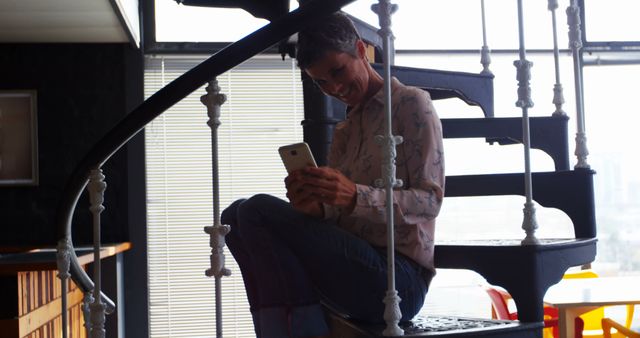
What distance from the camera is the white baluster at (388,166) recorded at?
1.80 meters

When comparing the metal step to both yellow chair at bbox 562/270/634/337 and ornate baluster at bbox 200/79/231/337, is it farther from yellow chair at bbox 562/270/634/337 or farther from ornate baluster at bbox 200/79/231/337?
yellow chair at bbox 562/270/634/337

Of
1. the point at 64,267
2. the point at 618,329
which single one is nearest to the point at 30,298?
the point at 64,267

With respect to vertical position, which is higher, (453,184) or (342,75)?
(342,75)

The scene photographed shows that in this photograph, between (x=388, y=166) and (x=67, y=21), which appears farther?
(x=67, y=21)

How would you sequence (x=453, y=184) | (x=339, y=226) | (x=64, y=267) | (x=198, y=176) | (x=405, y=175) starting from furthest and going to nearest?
(x=198, y=176) < (x=453, y=184) < (x=64, y=267) < (x=339, y=226) < (x=405, y=175)

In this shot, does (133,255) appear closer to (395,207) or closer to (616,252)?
(616,252)

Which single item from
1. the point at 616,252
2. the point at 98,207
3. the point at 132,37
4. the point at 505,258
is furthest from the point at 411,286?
the point at 616,252

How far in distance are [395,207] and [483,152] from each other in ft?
15.1

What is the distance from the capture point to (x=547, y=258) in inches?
84.7

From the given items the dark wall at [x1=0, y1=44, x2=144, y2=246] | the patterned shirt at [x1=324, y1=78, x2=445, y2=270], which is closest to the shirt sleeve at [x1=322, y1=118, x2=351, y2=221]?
the patterned shirt at [x1=324, y1=78, x2=445, y2=270]

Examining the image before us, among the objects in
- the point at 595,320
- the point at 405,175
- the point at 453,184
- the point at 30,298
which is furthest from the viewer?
the point at 595,320

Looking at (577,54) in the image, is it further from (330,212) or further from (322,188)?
(322,188)

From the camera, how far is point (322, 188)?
1.85m

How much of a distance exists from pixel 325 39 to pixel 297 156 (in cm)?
34
